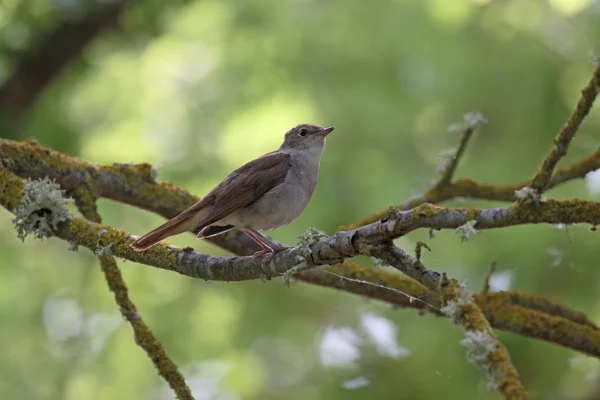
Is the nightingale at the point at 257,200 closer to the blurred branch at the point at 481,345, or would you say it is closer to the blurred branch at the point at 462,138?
the blurred branch at the point at 462,138

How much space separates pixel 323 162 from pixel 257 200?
2.01m

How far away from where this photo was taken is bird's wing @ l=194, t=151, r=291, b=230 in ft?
16.5

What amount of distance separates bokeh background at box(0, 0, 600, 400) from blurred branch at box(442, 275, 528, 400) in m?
3.29

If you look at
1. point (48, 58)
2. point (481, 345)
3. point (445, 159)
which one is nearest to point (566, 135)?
point (481, 345)

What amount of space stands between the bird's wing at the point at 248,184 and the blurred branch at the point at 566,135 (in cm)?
239

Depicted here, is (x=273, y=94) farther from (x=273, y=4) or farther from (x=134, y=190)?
(x=134, y=190)

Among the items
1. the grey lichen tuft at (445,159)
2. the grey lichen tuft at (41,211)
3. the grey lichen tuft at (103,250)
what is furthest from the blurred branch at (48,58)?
the grey lichen tuft at (445,159)

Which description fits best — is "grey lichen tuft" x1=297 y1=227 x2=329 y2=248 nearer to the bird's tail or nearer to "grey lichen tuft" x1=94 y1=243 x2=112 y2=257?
the bird's tail

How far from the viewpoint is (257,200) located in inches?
210

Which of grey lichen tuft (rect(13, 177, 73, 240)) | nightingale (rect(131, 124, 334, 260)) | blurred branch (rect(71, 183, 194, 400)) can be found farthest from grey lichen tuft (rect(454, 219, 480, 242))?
grey lichen tuft (rect(13, 177, 73, 240))

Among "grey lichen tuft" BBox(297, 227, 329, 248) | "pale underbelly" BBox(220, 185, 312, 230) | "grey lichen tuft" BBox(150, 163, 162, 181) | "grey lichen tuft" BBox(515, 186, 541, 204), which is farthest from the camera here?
"pale underbelly" BBox(220, 185, 312, 230)

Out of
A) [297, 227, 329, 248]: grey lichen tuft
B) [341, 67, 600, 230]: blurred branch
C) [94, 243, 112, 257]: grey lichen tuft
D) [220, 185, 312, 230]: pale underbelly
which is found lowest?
[297, 227, 329, 248]: grey lichen tuft

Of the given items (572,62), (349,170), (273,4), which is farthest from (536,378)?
(273,4)

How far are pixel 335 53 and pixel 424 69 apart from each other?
3.39 ft
